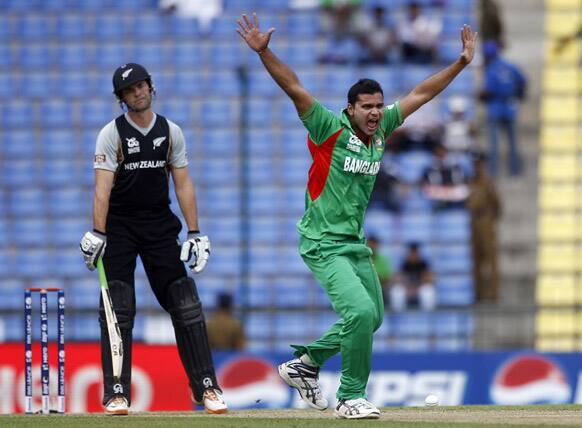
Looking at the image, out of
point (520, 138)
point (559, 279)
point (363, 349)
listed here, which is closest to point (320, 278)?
point (363, 349)

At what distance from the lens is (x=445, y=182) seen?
19.0m

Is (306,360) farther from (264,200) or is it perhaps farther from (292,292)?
(264,200)

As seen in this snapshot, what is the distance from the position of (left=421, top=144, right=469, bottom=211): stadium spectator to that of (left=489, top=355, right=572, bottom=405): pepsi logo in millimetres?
4574

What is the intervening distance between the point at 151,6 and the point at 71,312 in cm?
709

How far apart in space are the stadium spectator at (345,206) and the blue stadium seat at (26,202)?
11.4 m

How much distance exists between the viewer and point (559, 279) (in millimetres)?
18719

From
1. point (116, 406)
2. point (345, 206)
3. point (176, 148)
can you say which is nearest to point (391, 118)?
point (345, 206)

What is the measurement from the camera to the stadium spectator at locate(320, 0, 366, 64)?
67.2ft

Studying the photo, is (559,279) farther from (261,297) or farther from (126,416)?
(126,416)

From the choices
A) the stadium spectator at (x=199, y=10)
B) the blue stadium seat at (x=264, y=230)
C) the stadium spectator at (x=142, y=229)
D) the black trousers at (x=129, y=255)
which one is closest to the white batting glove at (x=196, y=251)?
the stadium spectator at (x=142, y=229)

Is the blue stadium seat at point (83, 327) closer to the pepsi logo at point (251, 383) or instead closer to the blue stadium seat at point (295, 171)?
the pepsi logo at point (251, 383)

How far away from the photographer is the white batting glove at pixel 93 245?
29.9ft

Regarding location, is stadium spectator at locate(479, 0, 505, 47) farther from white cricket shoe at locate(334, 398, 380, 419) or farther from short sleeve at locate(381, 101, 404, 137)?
white cricket shoe at locate(334, 398, 380, 419)

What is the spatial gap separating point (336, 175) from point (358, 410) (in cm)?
142
